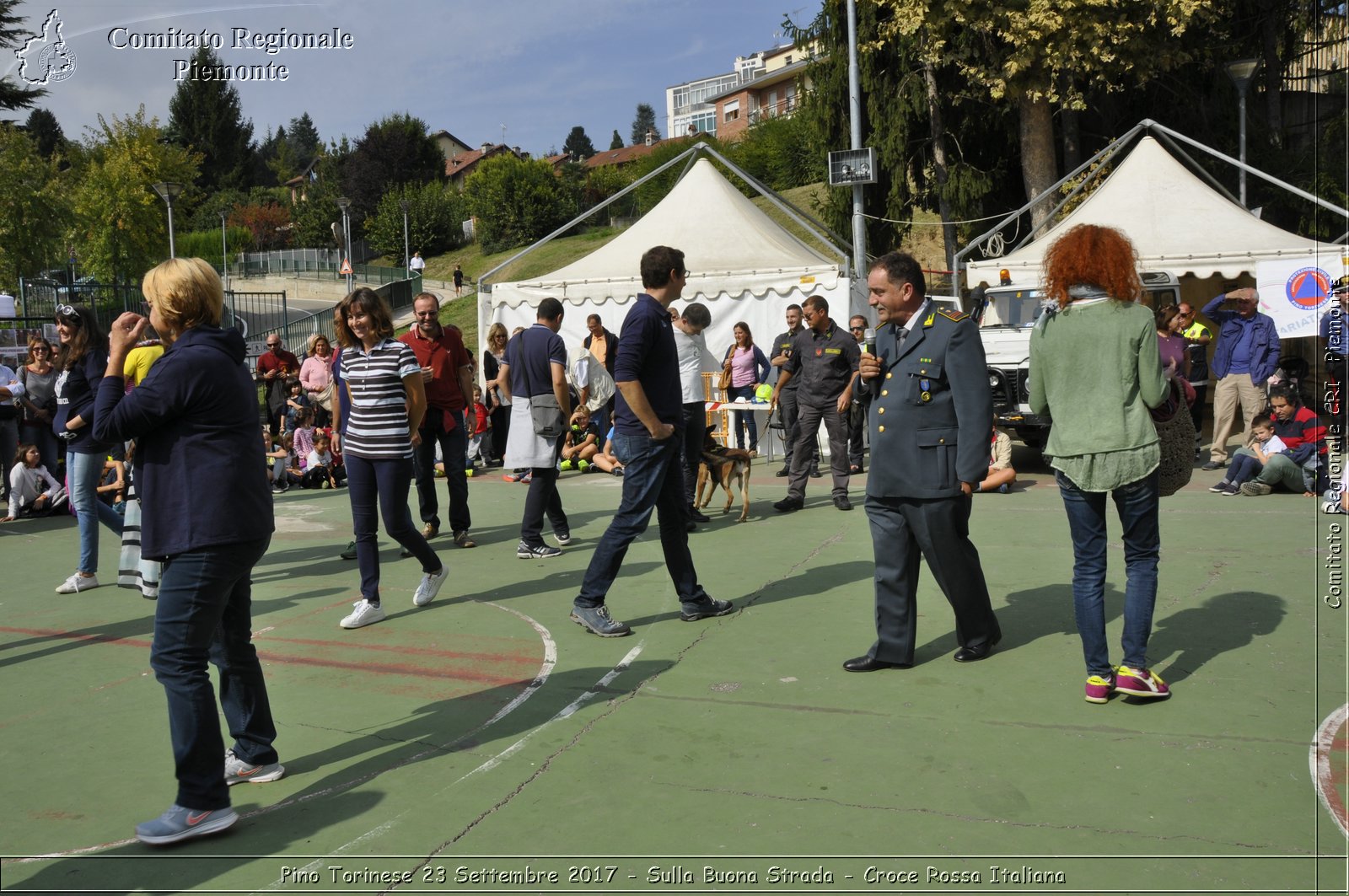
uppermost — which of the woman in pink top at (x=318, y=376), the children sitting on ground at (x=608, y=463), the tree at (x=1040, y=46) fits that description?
the tree at (x=1040, y=46)

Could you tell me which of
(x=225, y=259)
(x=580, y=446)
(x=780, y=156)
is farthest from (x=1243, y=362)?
(x=225, y=259)

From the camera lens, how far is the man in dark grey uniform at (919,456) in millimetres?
5152

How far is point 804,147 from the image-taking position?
5681 centimetres

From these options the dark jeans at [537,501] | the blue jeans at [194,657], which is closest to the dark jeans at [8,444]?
the dark jeans at [537,501]

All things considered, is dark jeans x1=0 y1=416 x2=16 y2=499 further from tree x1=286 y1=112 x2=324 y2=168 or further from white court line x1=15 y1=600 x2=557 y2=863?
tree x1=286 y1=112 x2=324 y2=168

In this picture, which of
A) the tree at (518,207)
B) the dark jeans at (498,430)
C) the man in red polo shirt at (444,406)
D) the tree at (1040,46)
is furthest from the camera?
the tree at (518,207)

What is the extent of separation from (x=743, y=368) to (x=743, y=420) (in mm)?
822

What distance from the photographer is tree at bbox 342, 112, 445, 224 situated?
76312 mm

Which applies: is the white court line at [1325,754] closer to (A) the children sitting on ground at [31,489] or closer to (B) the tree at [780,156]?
(A) the children sitting on ground at [31,489]

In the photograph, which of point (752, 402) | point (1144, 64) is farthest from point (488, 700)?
point (1144, 64)

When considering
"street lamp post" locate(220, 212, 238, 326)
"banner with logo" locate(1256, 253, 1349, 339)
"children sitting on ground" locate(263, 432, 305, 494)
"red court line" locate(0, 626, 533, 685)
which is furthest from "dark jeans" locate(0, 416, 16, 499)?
"street lamp post" locate(220, 212, 238, 326)

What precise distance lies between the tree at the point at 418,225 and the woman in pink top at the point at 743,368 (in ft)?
168

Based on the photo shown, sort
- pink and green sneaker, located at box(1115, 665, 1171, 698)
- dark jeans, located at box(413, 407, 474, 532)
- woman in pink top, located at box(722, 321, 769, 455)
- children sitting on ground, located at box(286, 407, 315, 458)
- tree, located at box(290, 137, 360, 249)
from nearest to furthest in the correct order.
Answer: pink and green sneaker, located at box(1115, 665, 1171, 698) → dark jeans, located at box(413, 407, 474, 532) → children sitting on ground, located at box(286, 407, 315, 458) → woman in pink top, located at box(722, 321, 769, 455) → tree, located at box(290, 137, 360, 249)

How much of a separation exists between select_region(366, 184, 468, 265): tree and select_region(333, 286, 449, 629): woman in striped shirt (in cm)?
5843
